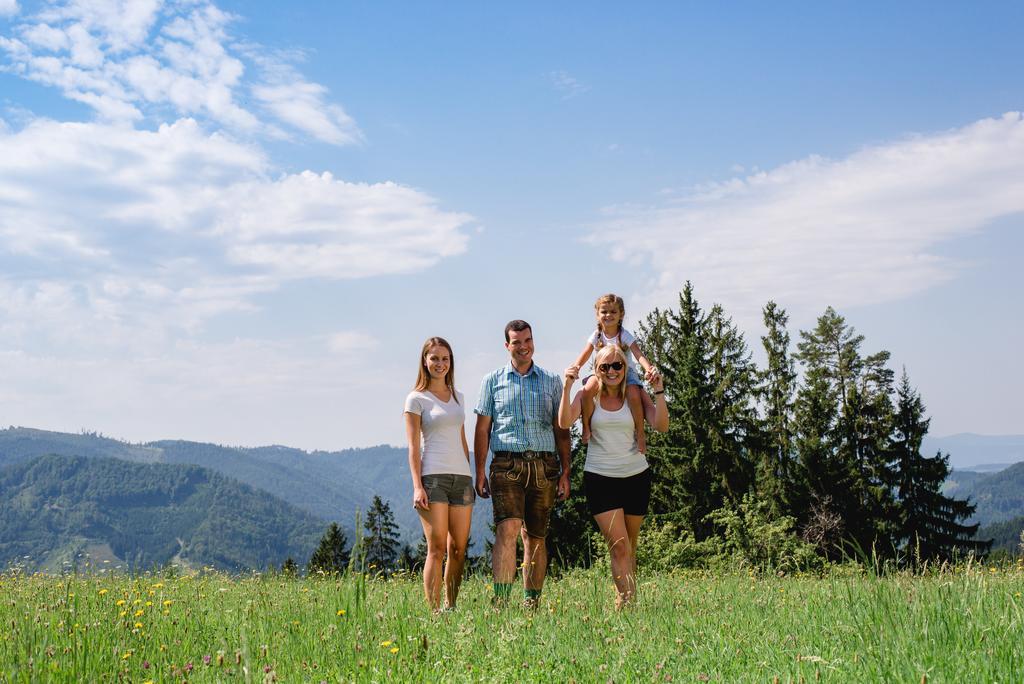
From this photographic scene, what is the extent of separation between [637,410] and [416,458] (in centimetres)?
188

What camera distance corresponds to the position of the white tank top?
6.56m

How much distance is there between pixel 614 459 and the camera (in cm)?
657

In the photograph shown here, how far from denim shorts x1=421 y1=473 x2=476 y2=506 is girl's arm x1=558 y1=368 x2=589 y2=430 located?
0.90 metres

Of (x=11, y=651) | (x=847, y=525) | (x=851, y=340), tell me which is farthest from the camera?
(x=851, y=340)

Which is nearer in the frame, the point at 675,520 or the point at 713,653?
the point at 713,653

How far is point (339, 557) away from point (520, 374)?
59524 mm

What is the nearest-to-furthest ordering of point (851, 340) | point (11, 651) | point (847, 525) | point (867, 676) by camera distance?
1. point (867, 676)
2. point (11, 651)
3. point (847, 525)
4. point (851, 340)

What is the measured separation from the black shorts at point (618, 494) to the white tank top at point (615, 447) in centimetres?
5

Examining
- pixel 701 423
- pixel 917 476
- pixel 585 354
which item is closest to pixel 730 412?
pixel 701 423

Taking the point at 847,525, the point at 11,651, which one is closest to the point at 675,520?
the point at 847,525

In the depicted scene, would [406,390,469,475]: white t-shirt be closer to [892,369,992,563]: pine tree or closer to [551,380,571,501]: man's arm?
[551,380,571,501]: man's arm

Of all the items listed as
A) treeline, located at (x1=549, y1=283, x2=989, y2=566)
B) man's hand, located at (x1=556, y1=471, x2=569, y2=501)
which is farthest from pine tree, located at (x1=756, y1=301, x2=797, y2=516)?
man's hand, located at (x1=556, y1=471, x2=569, y2=501)

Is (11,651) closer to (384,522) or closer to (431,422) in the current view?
(431,422)

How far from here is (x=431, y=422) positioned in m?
6.56
